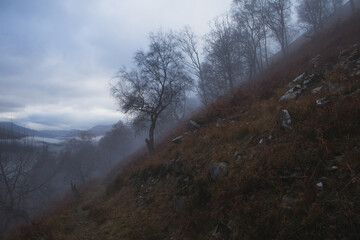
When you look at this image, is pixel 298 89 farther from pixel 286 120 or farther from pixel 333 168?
pixel 333 168

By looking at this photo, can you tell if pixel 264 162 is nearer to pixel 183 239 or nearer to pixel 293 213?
pixel 293 213

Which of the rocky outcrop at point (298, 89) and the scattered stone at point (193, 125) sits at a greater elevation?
the rocky outcrop at point (298, 89)

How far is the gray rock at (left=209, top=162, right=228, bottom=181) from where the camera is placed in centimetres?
414

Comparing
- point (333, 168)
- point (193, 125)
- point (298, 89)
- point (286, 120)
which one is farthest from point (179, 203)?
A: point (298, 89)

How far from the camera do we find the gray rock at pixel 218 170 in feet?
13.6

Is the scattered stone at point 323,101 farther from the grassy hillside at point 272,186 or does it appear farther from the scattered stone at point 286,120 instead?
the scattered stone at point 286,120

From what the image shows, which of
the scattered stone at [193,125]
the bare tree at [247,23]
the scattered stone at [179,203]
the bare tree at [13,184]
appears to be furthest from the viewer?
the bare tree at [247,23]

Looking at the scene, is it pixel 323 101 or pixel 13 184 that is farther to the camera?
pixel 13 184

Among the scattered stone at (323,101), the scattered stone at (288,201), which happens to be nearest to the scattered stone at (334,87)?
the scattered stone at (323,101)

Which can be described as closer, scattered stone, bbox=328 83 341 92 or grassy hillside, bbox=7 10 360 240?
grassy hillside, bbox=7 10 360 240

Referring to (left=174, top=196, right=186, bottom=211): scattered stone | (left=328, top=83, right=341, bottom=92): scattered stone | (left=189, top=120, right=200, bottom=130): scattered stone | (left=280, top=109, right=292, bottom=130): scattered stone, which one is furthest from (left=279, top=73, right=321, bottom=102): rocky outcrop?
(left=174, top=196, right=186, bottom=211): scattered stone

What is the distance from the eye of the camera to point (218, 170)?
169 inches

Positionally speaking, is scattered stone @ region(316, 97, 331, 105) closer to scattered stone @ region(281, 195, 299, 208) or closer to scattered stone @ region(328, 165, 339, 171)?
scattered stone @ region(328, 165, 339, 171)

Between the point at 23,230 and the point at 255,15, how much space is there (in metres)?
33.6
